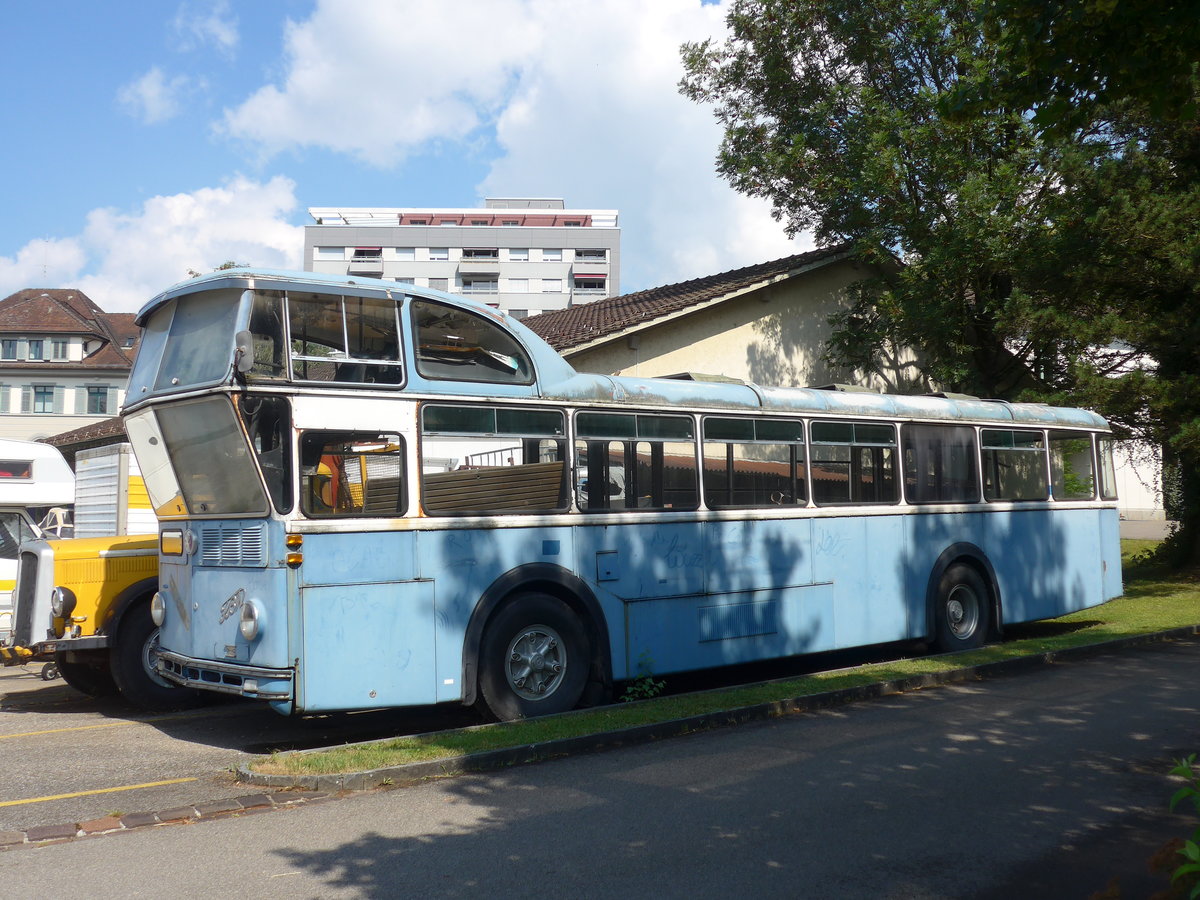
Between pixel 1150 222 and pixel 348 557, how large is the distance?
47.7ft

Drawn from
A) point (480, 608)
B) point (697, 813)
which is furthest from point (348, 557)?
point (697, 813)

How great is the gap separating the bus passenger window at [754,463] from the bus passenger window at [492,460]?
1.83 metres

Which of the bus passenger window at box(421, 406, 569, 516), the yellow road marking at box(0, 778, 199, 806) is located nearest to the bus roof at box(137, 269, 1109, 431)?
the bus passenger window at box(421, 406, 569, 516)

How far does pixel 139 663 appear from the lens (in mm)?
10336

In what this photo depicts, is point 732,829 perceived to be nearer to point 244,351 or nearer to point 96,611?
point 244,351

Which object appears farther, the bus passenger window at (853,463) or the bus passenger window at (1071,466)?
the bus passenger window at (1071,466)

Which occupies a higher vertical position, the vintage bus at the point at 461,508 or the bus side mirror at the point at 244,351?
the bus side mirror at the point at 244,351

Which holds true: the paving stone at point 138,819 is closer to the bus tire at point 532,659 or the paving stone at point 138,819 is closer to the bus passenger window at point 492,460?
the bus tire at point 532,659

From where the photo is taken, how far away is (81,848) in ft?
19.9

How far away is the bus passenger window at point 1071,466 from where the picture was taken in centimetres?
1438

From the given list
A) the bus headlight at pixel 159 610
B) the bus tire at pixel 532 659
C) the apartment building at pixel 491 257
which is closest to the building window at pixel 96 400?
the apartment building at pixel 491 257

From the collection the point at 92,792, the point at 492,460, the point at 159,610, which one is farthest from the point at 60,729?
the point at 492,460

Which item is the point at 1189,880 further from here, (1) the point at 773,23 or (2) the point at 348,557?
(1) the point at 773,23

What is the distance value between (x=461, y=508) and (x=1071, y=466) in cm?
961
